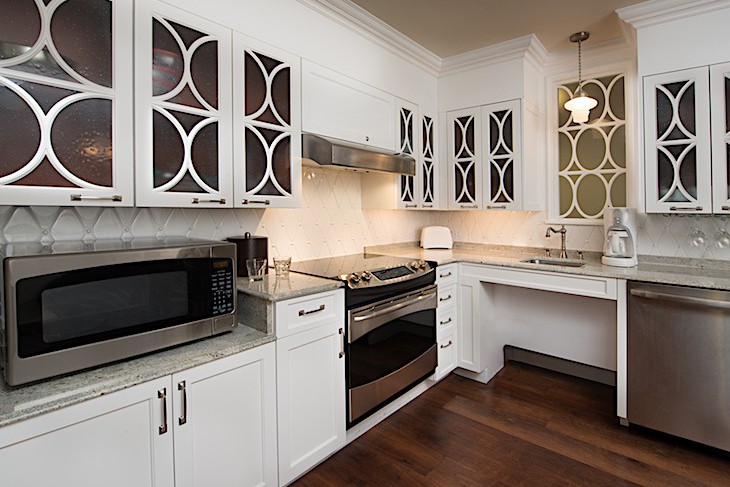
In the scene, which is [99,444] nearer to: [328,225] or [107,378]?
[107,378]

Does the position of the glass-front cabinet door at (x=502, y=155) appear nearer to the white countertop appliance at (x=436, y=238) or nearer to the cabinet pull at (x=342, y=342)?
the white countertop appliance at (x=436, y=238)

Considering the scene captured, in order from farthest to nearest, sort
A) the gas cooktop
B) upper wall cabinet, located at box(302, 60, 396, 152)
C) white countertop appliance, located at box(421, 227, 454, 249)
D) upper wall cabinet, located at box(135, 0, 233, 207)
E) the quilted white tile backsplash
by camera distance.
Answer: white countertop appliance, located at box(421, 227, 454, 249) → upper wall cabinet, located at box(302, 60, 396, 152) → the gas cooktop → the quilted white tile backsplash → upper wall cabinet, located at box(135, 0, 233, 207)

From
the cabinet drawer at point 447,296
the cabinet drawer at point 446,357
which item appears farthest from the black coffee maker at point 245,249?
the cabinet drawer at point 446,357

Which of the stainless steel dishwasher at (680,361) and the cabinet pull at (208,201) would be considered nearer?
the cabinet pull at (208,201)

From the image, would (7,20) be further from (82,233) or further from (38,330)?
(38,330)

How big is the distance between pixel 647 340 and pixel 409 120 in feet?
7.18

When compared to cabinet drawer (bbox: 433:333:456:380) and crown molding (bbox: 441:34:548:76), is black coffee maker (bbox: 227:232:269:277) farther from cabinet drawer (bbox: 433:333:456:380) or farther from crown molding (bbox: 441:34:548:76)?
crown molding (bbox: 441:34:548:76)

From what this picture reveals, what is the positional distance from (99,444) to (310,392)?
0.91m

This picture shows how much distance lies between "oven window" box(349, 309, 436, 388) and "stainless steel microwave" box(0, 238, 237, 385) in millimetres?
789

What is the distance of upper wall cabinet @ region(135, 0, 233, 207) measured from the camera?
1633 mm

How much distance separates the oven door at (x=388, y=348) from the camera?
7.30 ft

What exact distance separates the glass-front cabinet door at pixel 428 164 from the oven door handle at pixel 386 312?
94 centimetres

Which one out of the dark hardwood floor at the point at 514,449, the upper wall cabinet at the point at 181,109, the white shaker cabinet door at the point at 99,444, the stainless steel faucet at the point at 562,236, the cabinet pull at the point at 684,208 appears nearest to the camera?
the white shaker cabinet door at the point at 99,444
